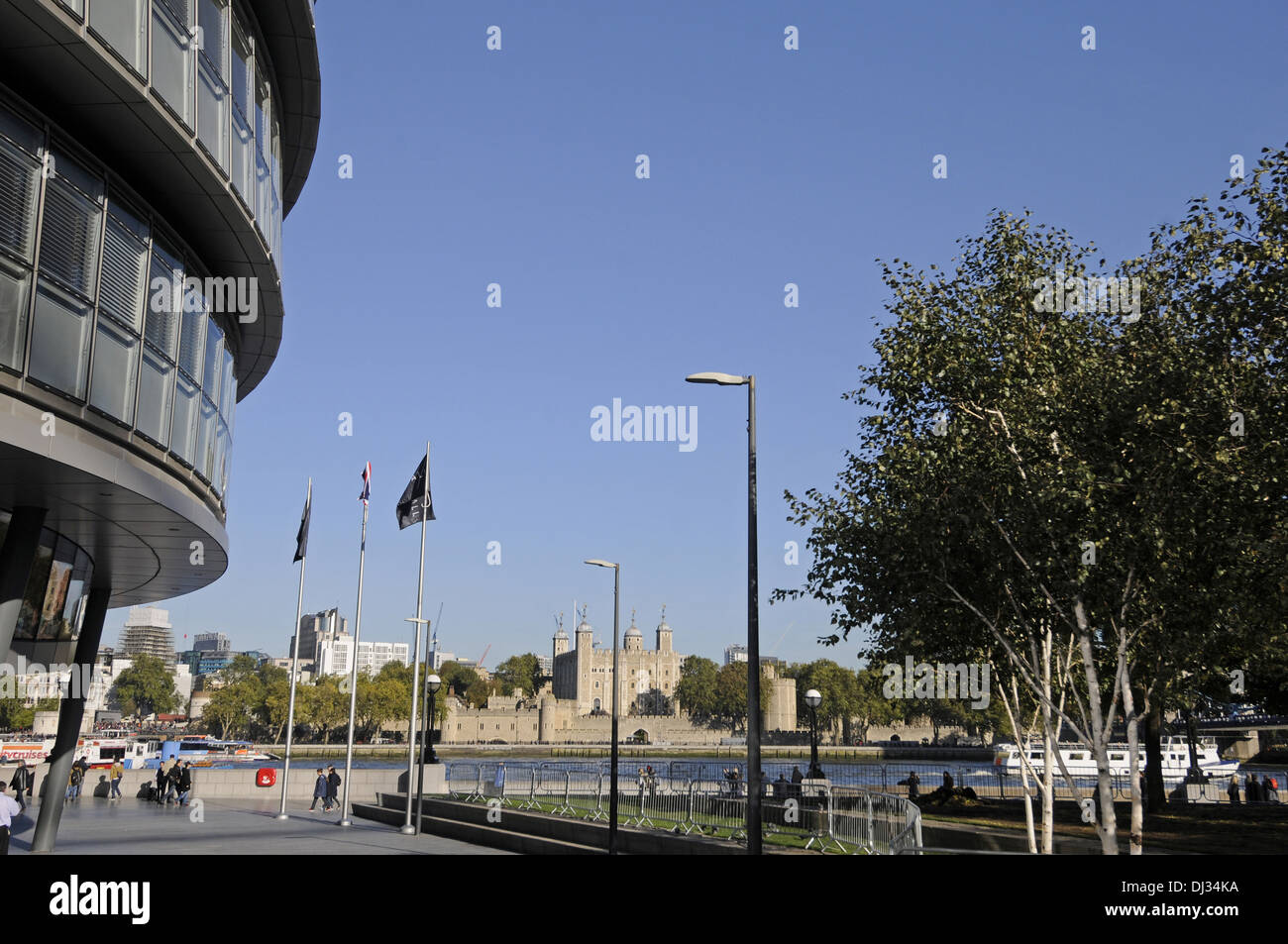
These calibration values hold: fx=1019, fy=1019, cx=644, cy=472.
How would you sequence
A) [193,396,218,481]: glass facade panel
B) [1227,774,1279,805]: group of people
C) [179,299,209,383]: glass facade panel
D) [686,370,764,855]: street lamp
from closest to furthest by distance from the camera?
[686,370,764,855]: street lamp → [179,299,209,383]: glass facade panel → [193,396,218,481]: glass facade panel → [1227,774,1279,805]: group of people

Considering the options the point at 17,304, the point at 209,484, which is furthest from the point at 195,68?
the point at 209,484

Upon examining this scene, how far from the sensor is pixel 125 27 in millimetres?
13328

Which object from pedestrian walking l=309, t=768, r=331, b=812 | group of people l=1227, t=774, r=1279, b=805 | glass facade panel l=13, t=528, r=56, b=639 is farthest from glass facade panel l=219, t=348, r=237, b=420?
group of people l=1227, t=774, r=1279, b=805

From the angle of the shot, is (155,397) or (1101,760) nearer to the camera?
(155,397)

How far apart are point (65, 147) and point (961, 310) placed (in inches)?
670

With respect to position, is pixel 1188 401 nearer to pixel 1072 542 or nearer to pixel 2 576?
pixel 1072 542

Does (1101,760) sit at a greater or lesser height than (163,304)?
lesser

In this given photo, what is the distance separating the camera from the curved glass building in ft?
42.1

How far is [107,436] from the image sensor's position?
1429cm

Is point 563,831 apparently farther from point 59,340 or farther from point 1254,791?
point 1254,791

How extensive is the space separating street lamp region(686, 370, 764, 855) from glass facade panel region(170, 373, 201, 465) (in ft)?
28.3

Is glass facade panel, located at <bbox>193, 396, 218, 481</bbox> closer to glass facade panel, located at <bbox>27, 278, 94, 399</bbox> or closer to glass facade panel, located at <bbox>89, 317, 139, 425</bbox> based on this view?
glass facade panel, located at <bbox>89, 317, 139, 425</bbox>

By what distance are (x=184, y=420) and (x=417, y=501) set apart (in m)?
15.0

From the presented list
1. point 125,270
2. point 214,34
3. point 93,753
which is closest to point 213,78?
point 214,34
